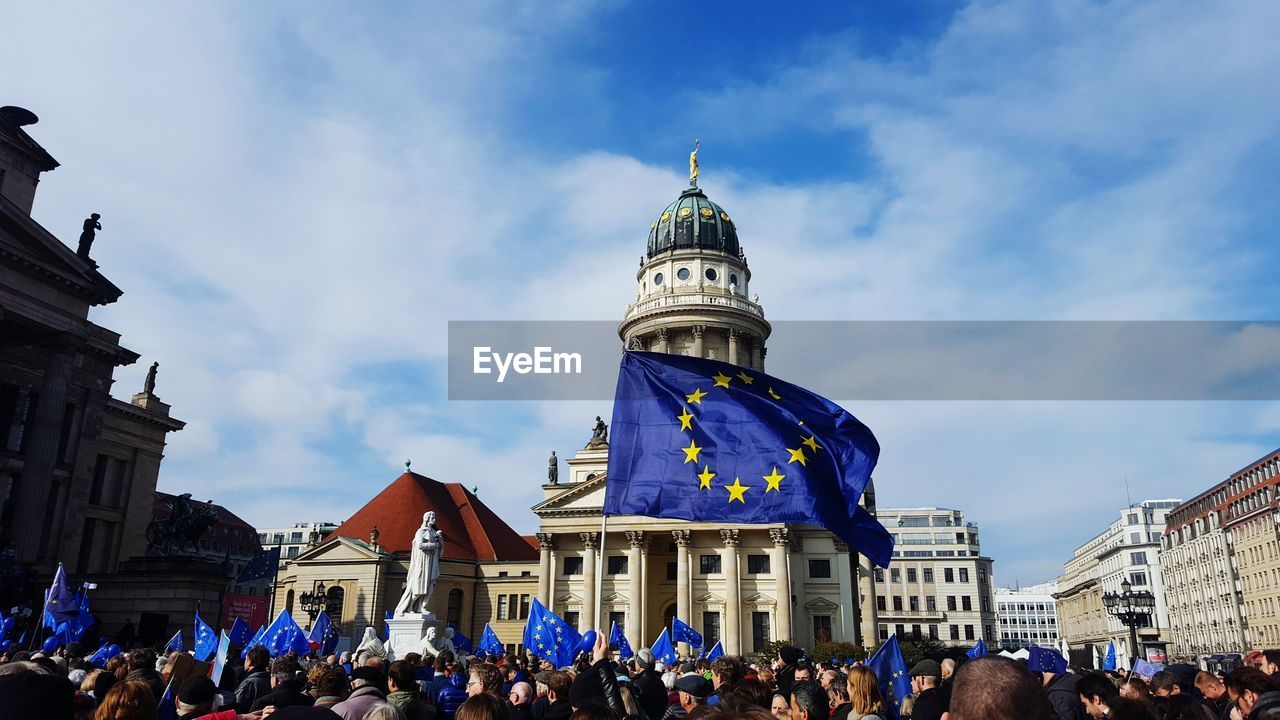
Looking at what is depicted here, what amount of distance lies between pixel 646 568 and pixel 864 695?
55445 mm

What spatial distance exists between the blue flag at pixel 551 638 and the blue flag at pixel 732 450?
5.54 m

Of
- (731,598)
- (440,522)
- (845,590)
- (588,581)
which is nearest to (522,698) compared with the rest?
(731,598)

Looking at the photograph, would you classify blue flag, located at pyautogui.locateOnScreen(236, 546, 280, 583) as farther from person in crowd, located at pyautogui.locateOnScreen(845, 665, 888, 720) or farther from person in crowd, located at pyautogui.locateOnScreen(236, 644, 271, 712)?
person in crowd, located at pyautogui.locateOnScreen(845, 665, 888, 720)

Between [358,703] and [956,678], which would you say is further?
[358,703]

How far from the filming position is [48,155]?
121ft

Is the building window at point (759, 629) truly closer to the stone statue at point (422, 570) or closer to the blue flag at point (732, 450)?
the stone statue at point (422, 570)

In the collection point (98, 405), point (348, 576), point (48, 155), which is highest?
point (48, 155)

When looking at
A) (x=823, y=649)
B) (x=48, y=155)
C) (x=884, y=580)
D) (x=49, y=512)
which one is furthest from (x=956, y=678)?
(x=884, y=580)

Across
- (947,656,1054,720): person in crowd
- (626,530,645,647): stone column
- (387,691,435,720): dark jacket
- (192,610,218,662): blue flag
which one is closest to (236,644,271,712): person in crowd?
(387,691,435,720): dark jacket

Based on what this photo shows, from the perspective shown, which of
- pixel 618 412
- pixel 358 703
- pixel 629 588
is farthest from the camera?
pixel 629 588

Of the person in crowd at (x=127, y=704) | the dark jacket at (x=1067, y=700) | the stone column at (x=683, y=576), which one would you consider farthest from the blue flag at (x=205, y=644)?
the stone column at (x=683, y=576)

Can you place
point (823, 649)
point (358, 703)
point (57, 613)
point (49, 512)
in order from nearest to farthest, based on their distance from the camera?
point (358, 703), point (57, 613), point (49, 512), point (823, 649)

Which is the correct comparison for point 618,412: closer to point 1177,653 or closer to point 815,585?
point 815,585

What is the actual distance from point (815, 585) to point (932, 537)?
61988 mm
